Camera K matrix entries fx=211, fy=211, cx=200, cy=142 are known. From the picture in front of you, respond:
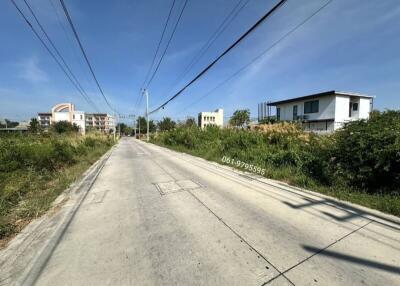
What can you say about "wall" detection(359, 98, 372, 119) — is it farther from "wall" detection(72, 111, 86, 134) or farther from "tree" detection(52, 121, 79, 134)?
"wall" detection(72, 111, 86, 134)

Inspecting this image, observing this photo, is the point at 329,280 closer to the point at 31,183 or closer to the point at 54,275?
the point at 54,275

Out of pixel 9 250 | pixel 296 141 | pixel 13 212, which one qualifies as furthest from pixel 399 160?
pixel 13 212

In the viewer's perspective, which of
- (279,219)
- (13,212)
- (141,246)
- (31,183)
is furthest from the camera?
(31,183)

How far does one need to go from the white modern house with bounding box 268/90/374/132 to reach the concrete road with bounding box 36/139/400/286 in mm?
20555

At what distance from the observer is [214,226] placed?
3871 mm

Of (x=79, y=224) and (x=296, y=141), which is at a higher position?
(x=296, y=141)

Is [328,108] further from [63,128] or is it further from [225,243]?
[63,128]

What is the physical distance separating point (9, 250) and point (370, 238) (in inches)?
224

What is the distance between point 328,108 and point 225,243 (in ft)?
85.2

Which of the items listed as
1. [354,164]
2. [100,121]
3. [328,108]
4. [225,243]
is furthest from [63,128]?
[100,121]

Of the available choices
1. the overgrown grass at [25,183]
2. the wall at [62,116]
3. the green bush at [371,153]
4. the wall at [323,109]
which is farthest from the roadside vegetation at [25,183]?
the wall at [62,116]

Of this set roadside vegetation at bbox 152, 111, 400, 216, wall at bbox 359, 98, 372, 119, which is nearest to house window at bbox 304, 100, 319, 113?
wall at bbox 359, 98, 372, 119

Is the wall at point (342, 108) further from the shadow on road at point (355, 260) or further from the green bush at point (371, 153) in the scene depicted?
the shadow on road at point (355, 260)

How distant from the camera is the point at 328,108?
24.2 metres
